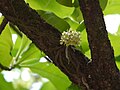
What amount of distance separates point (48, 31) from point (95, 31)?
0.27ft

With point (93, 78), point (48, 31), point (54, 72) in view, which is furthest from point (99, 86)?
point (54, 72)

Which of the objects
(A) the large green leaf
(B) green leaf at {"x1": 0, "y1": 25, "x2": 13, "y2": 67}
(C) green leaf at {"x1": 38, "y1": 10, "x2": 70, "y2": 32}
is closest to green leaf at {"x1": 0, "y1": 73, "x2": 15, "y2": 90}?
(B) green leaf at {"x1": 0, "y1": 25, "x2": 13, "y2": 67}

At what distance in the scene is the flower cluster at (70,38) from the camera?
1.96 ft

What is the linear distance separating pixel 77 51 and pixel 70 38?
0.03m

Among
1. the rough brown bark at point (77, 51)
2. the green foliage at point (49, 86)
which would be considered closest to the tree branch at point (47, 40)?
the rough brown bark at point (77, 51)

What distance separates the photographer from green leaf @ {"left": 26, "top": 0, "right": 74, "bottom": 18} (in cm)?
73

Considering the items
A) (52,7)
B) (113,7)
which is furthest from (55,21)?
(113,7)

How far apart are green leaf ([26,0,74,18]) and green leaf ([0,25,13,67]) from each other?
0.36 ft

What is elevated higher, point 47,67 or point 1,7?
point 1,7

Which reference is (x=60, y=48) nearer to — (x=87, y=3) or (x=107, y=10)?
(x=87, y=3)

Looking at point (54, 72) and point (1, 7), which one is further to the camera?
point (54, 72)

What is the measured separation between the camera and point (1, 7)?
615mm

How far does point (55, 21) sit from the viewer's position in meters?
0.74

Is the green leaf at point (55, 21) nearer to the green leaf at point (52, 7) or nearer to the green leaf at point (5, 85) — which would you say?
the green leaf at point (52, 7)
